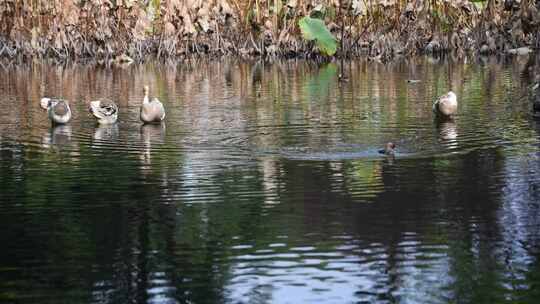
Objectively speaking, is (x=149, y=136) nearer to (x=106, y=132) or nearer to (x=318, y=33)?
(x=106, y=132)

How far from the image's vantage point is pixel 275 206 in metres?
8.95

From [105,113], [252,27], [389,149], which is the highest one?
[252,27]

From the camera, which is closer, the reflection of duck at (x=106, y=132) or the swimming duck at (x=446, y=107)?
the reflection of duck at (x=106, y=132)

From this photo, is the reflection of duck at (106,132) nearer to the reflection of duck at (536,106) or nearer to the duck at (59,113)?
the duck at (59,113)

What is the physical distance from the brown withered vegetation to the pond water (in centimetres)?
1537

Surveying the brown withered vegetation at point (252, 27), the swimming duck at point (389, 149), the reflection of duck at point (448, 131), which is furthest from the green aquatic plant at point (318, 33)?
the swimming duck at point (389, 149)

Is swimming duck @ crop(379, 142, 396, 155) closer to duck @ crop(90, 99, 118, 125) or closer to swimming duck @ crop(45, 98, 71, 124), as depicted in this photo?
duck @ crop(90, 99, 118, 125)

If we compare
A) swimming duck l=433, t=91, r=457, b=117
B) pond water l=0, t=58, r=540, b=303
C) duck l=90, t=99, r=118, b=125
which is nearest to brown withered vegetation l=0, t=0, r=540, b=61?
pond water l=0, t=58, r=540, b=303

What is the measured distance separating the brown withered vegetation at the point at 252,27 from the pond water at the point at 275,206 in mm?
15370

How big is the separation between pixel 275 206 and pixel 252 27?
24.5 meters

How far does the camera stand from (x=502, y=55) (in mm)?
31703

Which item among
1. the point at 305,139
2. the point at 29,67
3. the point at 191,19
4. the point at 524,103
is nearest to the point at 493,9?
the point at 191,19

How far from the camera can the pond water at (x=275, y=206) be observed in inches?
268

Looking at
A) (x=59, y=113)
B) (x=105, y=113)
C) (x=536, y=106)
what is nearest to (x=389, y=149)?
(x=536, y=106)
